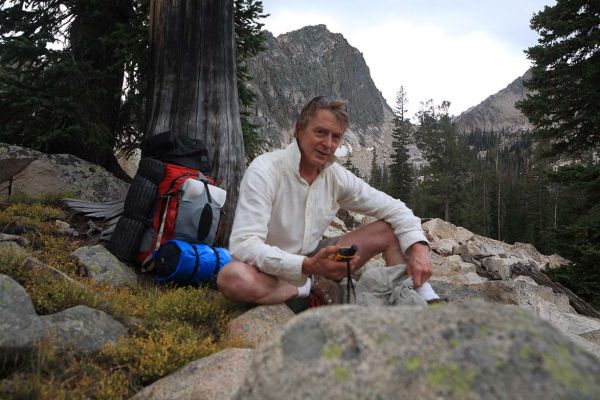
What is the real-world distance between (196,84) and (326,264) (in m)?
4.05

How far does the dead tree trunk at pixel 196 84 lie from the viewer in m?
5.70

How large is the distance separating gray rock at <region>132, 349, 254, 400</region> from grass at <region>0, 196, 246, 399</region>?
0.13 meters

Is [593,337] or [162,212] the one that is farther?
[162,212]

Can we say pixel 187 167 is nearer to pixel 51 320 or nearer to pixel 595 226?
pixel 51 320

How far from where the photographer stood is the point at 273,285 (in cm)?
307

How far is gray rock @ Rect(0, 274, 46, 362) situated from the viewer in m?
1.93

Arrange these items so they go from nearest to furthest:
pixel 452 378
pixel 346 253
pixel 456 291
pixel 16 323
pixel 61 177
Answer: pixel 452 378
pixel 16 323
pixel 346 253
pixel 456 291
pixel 61 177

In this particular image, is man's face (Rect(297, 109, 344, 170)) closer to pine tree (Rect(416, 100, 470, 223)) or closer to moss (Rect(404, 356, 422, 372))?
moss (Rect(404, 356, 422, 372))

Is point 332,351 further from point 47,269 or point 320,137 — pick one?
point 47,269

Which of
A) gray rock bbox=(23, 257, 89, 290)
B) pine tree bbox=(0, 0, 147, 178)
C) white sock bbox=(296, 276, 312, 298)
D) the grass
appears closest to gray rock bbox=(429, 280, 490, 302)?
white sock bbox=(296, 276, 312, 298)

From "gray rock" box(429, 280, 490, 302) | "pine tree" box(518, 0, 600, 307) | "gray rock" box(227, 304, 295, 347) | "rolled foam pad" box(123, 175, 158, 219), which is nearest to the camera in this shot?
"gray rock" box(227, 304, 295, 347)

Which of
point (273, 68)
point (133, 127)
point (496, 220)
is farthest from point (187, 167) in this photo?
point (273, 68)

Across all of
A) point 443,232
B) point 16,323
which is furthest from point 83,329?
point 443,232

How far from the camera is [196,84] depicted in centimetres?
578
